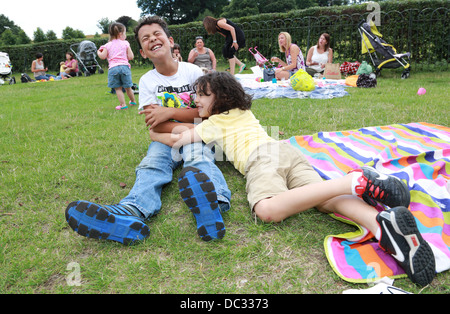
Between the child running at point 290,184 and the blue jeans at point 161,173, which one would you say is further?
the blue jeans at point 161,173

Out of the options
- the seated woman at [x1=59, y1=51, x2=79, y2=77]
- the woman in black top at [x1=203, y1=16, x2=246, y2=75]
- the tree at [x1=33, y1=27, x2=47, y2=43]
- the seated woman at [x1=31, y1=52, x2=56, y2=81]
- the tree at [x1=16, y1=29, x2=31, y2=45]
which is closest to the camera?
the woman in black top at [x1=203, y1=16, x2=246, y2=75]

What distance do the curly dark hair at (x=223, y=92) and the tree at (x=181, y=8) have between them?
45544 millimetres

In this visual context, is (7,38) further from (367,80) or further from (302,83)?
(367,80)

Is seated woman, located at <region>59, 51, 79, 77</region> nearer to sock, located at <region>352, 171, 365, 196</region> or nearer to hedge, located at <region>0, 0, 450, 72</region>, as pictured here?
hedge, located at <region>0, 0, 450, 72</region>

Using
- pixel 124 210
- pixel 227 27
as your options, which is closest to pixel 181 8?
pixel 227 27

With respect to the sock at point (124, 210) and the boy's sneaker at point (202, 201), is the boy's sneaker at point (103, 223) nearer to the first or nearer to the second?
→ the sock at point (124, 210)

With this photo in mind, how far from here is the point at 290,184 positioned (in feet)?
6.87

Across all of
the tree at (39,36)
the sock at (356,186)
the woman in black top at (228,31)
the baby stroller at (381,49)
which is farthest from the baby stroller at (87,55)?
the tree at (39,36)

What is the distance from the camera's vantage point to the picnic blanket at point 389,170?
1.54m

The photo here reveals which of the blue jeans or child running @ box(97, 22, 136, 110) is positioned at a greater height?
child running @ box(97, 22, 136, 110)

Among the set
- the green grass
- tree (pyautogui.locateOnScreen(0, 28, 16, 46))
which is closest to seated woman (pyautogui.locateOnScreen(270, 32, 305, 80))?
the green grass

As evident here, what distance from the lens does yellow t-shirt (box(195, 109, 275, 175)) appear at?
2.34 m

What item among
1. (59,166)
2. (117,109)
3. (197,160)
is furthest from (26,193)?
(117,109)

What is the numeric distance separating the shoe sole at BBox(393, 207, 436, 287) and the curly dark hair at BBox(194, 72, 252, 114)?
4.79 feet
